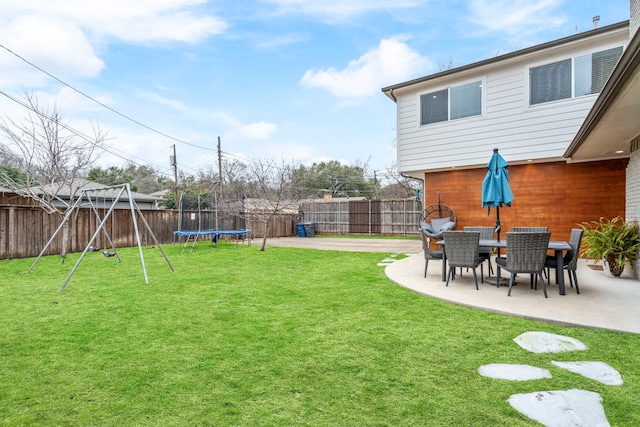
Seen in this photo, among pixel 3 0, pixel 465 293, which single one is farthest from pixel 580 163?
pixel 3 0

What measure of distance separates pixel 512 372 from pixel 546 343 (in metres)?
0.76

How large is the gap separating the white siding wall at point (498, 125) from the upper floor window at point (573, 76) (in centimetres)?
11

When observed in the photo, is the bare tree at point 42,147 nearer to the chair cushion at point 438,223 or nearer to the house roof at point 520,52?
the house roof at point 520,52

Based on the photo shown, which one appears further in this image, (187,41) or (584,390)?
(187,41)

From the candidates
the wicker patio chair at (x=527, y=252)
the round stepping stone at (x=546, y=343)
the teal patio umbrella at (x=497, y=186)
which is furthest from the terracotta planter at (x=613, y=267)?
the round stepping stone at (x=546, y=343)

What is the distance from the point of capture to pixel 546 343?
2.90 metres

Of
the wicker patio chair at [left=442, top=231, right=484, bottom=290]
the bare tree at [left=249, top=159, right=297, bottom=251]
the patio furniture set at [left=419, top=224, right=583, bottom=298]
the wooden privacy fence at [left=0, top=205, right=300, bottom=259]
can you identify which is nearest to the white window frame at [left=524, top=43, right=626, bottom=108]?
the patio furniture set at [left=419, top=224, right=583, bottom=298]

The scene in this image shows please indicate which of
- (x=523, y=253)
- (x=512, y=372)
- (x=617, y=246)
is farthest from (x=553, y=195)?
(x=512, y=372)

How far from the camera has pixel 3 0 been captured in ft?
24.9

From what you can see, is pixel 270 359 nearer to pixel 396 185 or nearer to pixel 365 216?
pixel 365 216

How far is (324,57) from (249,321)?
40.2ft

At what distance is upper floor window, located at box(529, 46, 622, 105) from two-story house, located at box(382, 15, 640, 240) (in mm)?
17

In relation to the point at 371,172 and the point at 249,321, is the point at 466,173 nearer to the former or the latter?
the point at 249,321

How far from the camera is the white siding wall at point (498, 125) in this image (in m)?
7.17
